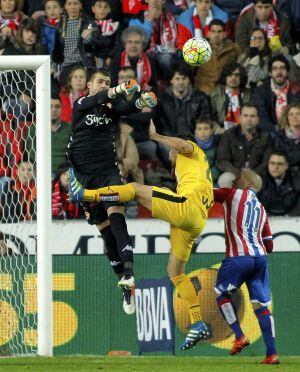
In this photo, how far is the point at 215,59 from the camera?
17.4m

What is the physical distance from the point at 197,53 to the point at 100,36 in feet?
16.6

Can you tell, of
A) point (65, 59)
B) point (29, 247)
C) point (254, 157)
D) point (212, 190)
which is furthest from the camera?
point (65, 59)

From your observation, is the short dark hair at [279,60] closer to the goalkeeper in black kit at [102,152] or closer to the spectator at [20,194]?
the spectator at [20,194]

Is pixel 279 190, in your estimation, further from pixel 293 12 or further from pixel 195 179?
pixel 195 179

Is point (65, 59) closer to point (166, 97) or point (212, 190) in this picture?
point (166, 97)

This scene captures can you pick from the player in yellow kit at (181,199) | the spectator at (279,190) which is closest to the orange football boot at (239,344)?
the player in yellow kit at (181,199)

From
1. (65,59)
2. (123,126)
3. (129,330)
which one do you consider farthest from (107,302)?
(65,59)

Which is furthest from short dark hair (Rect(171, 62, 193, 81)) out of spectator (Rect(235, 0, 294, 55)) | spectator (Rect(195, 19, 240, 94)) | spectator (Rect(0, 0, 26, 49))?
spectator (Rect(0, 0, 26, 49))

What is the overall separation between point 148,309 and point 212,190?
2.96 meters

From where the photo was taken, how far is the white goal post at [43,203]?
39.5ft

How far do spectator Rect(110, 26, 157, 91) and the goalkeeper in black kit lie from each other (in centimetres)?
471

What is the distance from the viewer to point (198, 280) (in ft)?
49.1

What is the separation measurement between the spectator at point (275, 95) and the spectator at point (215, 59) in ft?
2.15

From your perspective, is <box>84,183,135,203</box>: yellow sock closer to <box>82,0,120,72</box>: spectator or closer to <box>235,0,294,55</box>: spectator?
<box>82,0,120,72</box>: spectator
